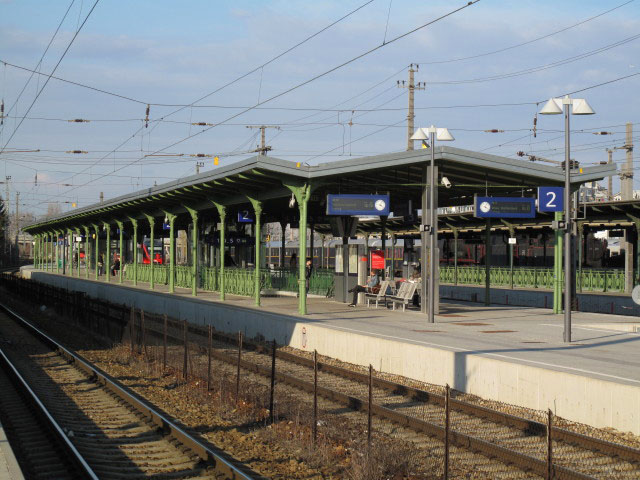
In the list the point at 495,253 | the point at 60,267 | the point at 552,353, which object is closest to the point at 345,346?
the point at 552,353

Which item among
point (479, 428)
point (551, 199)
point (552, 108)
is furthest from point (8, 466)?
point (551, 199)

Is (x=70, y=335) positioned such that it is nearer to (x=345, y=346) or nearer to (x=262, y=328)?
(x=262, y=328)

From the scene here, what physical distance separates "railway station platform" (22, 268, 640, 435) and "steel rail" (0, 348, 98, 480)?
630 cm

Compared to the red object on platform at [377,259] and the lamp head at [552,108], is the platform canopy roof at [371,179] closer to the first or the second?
the red object on platform at [377,259]

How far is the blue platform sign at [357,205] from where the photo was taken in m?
20.5

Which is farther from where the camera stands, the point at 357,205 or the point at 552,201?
the point at 552,201

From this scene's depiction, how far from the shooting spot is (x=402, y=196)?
2770 cm

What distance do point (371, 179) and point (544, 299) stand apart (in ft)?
42.4

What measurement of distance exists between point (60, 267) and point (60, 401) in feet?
204

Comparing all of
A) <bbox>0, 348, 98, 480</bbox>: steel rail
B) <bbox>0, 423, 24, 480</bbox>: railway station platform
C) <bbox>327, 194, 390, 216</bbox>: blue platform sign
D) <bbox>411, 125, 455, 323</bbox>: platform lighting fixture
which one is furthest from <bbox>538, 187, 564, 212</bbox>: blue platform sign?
<bbox>0, 423, 24, 480</bbox>: railway station platform

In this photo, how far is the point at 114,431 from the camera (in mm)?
10672

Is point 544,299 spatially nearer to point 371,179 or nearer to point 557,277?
point 557,277

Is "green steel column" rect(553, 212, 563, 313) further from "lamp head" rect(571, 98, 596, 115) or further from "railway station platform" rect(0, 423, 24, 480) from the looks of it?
"railway station platform" rect(0, 423, 24, 480)

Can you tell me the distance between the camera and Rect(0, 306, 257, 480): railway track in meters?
8.55
